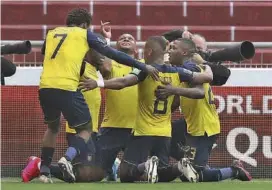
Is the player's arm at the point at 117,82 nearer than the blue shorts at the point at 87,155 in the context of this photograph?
Yes

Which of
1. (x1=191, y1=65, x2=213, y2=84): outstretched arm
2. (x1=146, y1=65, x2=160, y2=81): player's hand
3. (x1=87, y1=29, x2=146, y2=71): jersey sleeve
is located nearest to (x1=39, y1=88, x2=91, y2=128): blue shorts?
(x1=87, y1=29, x2=146, y2=71): jersey sleeve

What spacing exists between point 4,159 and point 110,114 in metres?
2.51

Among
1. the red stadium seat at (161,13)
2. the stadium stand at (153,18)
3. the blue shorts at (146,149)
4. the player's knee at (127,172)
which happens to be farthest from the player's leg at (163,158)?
the red stadium seat at (161,13)

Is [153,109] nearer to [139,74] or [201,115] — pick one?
[139,74]

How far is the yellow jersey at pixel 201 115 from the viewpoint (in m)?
8.29

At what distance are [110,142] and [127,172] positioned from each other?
1.68ft

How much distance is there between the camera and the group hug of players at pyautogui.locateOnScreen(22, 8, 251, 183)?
25.0 ft

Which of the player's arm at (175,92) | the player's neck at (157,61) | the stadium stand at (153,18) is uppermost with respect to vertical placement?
the stadium stand at (153,18)

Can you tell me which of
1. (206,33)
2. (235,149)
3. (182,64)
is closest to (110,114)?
(182,64)

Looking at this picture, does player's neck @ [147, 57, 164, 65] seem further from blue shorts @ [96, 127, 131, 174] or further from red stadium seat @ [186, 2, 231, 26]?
red stadium seat @ [186, 2, 231, 26]

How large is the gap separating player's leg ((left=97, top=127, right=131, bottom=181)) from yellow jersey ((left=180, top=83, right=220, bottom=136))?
59 centimetres

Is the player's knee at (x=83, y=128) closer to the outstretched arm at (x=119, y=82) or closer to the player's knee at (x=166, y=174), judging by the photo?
the outstretched arm at (x=119, y=82)

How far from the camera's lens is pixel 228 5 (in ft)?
50.8

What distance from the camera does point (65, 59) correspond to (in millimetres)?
7629
